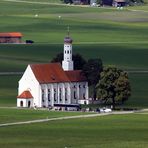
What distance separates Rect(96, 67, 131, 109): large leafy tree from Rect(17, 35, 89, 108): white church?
3016mm

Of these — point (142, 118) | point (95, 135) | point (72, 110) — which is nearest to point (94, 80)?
point (72, 110)

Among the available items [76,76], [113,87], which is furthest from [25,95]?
[113,87]

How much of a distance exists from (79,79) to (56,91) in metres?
3.48

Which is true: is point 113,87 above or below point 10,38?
below

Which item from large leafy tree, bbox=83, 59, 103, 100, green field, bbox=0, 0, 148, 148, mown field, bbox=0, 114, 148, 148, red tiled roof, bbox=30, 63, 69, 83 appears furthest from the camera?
large leafy tree, bbox=83, 59, 103, 100

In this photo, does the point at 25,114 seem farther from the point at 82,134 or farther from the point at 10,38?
the point at 10,38

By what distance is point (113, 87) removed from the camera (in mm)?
120562

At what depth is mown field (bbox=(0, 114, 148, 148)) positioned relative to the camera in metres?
90.6

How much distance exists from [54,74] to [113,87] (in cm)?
674

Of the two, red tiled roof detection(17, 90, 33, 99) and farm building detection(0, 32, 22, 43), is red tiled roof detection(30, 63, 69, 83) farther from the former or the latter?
farm building detection(0, 32, 22, 43)

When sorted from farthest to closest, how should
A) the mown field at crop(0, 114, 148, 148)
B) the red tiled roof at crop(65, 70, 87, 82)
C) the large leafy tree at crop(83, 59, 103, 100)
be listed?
the red tiled roof at crop(65, 70, 87, 82) < the large leafy tree at crop(83, 59, 103, 100) < the mown field at crop(0, 114, 148, 148)

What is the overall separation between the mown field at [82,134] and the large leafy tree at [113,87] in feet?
37.3

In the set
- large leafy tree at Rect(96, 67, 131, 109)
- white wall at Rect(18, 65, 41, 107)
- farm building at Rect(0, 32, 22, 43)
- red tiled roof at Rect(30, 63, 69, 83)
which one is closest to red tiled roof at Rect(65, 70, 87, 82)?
red tiled roof at Rect(30, 63, 69, 83)

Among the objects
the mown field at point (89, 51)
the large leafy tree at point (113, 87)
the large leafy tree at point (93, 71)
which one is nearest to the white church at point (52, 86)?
the large leafy tree at point (93, 71)
